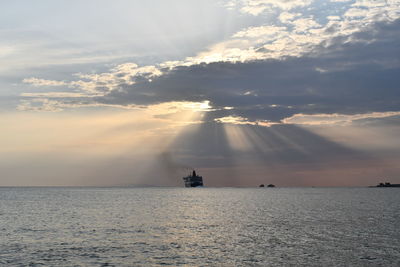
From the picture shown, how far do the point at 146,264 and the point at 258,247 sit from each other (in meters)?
18.1

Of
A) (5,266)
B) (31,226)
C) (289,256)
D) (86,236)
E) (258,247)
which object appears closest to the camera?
(5,266)

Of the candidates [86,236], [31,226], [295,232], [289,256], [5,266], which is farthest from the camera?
[31,226]

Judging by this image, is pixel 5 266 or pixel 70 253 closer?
pixel 5 266

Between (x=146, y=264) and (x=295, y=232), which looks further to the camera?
(x=295, y=232)

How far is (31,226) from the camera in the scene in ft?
280

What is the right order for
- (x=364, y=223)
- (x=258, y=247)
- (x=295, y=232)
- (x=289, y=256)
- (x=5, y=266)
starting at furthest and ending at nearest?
(x=364, y=223) → (x=295, y=232) → (x=258, y=247) → (x=289, y=256) → (x=5, y=266)

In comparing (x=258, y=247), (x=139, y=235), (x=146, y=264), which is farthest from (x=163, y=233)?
(x=146, y=264)

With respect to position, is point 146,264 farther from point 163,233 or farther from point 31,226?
point 31,226

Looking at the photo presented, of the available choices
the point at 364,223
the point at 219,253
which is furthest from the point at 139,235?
the point at 364,223

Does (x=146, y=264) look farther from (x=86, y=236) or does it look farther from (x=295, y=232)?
(x=295, y=232)

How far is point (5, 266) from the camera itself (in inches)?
1813

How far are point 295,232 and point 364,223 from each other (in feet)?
81.1

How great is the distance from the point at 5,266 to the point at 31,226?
136ft

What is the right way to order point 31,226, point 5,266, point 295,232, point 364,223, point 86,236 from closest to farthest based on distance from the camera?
1. point 5,266
2. point 86,236
3. point 295,232
4. point 31,226
5. point 364,223
